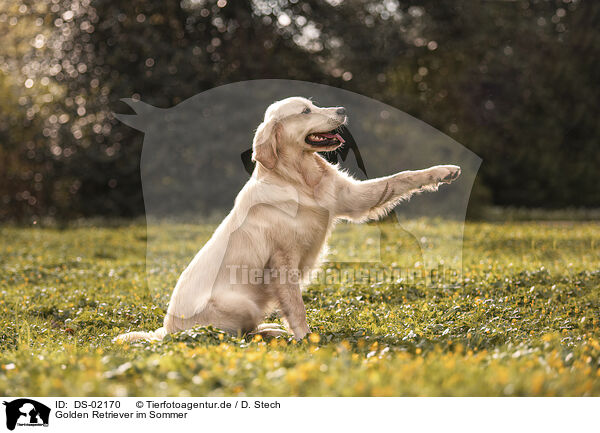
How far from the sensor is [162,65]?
58.4 feet

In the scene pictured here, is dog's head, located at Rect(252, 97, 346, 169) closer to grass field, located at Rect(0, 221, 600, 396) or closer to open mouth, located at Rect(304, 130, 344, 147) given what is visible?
open mouth, located at Rect(304, 130, 344, 147)

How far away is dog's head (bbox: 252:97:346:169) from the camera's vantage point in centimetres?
525

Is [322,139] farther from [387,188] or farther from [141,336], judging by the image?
[141,336]

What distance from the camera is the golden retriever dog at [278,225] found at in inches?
205

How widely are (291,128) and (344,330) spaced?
1914 millimetres

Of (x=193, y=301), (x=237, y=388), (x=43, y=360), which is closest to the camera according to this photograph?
(x=237, y=388)

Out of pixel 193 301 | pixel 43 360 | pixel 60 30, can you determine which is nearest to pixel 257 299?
pixel 193 301

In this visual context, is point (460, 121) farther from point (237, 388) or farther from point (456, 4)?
point (237, 388)

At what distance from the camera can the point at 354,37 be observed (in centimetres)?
1825

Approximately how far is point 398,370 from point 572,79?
20597mm

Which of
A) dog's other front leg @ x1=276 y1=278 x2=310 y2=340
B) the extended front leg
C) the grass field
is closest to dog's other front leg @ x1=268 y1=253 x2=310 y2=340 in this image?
dog's other front leg @ x1=276 y1=278 x2=310 y2=340

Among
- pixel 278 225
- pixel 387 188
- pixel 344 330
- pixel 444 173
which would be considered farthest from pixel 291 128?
pixel 344 330
